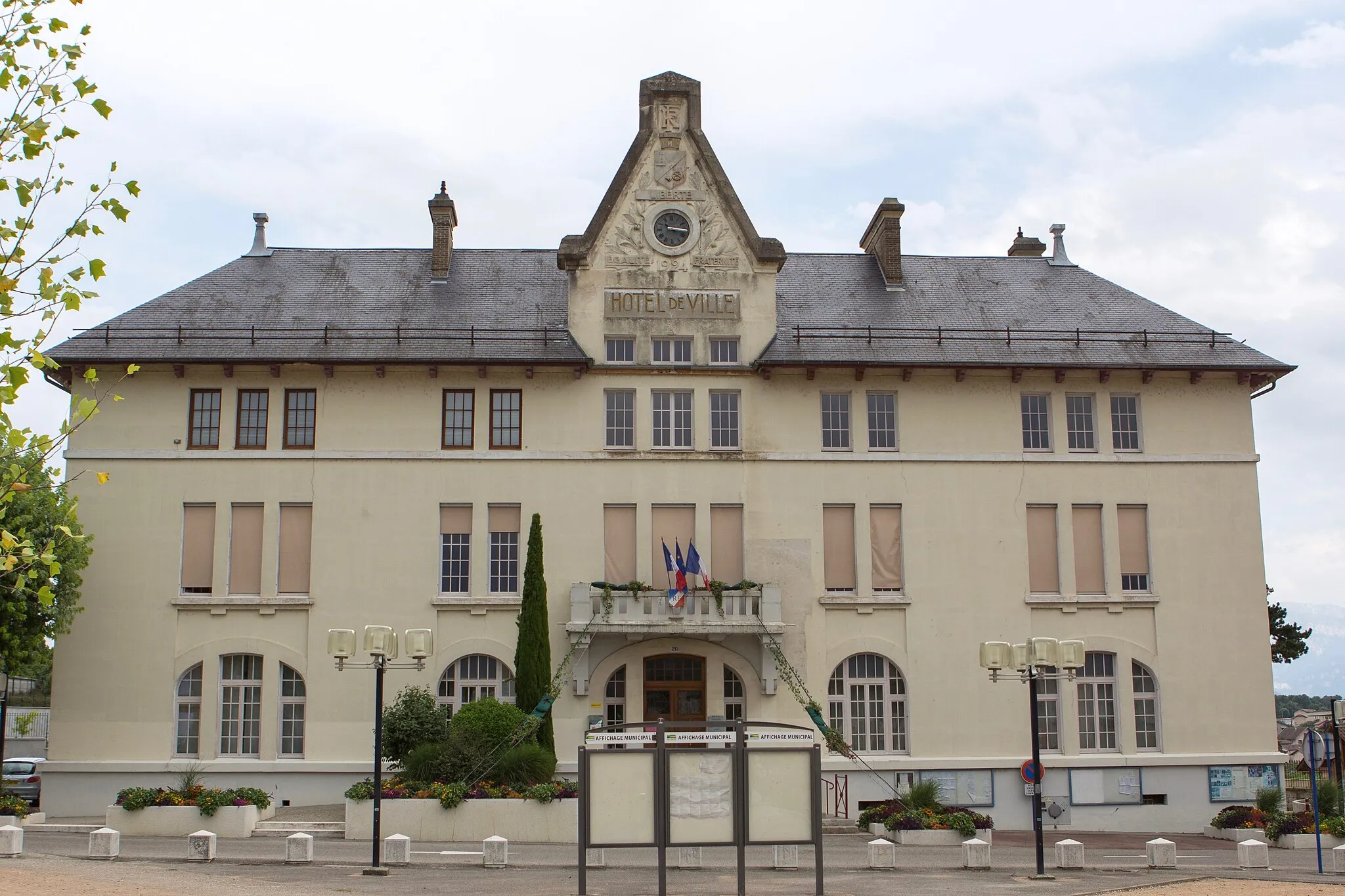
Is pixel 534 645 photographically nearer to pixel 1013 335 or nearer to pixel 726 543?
pixel 726 543

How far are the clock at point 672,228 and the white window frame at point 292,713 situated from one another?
44.7ft

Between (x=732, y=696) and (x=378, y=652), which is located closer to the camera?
(x=378, y=652)

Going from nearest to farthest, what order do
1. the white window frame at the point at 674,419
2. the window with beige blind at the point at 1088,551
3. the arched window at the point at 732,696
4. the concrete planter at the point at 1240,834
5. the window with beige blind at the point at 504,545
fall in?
the concrete planter at the point at 1240,834 → the arched window at the point at 732,696 → the window with beige blind at the point at 504,545 → the white window frame at the point at 674,419 → the window with beige blind at the point at 1088,551

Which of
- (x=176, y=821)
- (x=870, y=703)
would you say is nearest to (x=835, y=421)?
(x=870, y=703)

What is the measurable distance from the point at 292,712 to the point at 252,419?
7169mm

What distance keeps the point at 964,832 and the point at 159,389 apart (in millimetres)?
21252

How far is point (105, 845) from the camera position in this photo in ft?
69.2

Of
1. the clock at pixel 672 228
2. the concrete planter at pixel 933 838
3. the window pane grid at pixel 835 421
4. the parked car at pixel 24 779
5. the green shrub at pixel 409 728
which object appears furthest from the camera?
the parked car at pixel 24 779

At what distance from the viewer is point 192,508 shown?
30938 millimetres

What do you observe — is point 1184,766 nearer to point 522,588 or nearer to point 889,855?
point 889,855

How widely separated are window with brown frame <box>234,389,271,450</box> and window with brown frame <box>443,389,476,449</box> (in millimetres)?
4349

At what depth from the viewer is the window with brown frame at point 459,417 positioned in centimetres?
3142

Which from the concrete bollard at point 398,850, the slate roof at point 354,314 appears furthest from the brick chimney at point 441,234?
the concrete bollard at point 398,850

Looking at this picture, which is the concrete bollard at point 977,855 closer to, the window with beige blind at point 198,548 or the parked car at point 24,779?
the window with beige blind at point 198,548
